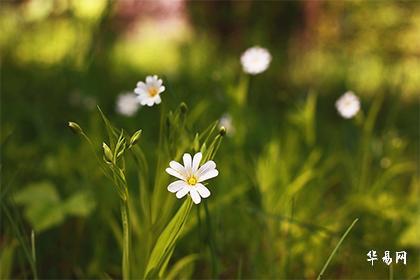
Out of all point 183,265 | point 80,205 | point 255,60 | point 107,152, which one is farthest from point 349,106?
point 107,152

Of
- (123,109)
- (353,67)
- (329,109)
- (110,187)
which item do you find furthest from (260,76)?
(110,187)

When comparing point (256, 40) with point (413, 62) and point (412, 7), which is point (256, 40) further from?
point (413, 62)

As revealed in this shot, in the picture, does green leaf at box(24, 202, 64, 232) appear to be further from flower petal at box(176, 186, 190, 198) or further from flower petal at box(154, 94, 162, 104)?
flower petal at box(176, 186, 190, 198)

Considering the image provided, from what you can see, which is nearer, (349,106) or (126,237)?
(126,237)

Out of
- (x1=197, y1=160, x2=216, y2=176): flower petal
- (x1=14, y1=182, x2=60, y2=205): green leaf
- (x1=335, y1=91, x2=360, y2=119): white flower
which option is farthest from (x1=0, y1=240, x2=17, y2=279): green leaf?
(x1=335, y1=91, x2=360, y2=119): white flower

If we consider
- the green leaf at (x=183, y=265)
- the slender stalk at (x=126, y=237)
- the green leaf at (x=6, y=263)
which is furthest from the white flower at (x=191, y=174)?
the green leaf at (x=6, y=263)

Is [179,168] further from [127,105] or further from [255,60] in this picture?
[127,105]
